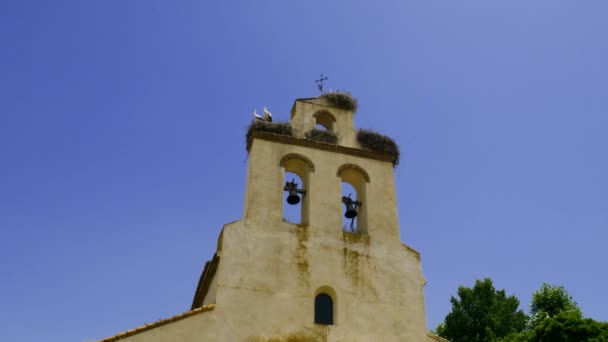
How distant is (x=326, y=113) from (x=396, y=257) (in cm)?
410

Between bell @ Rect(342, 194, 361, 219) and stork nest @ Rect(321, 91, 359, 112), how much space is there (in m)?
2.54

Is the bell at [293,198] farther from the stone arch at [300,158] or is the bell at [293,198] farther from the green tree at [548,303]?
the green tree at [548,303]

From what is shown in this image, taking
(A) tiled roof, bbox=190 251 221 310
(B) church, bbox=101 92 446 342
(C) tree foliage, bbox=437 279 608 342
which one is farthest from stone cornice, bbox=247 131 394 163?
(C) tree foliage, bbox=437 279 608 342

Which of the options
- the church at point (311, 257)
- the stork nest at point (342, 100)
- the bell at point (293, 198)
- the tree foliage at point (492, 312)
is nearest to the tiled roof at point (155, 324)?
the church at point (311, 257)

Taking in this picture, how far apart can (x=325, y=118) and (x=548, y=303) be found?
1348 cm

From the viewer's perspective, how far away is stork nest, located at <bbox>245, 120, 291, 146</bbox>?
13992 millimetres

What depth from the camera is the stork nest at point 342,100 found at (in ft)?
50.5

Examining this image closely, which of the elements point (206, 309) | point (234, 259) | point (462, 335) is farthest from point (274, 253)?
point (462, 335)

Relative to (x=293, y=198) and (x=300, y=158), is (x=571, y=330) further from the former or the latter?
(x=300, y=158)

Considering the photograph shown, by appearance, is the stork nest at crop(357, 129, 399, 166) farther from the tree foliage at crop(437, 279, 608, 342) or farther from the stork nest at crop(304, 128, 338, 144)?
the tree foliage at crop(437, 279, 608, 342)

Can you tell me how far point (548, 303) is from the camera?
23.3m

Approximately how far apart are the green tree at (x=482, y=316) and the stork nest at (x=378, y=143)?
1210cm

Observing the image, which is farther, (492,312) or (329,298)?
(492,312)

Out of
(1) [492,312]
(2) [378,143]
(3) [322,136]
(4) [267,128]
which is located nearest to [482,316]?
(1) [492,312]
